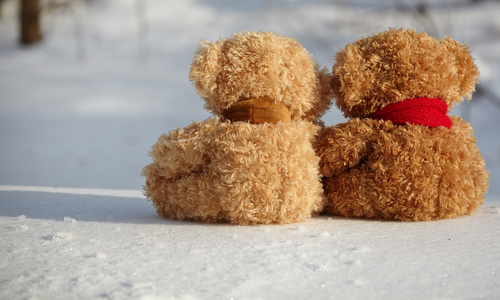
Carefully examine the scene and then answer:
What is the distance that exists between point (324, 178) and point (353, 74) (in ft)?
0.66

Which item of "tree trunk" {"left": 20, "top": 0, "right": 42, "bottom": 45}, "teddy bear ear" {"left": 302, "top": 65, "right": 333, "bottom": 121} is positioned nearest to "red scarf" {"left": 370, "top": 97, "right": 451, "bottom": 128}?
"teddy bear ear" {"left": 302, "top": 65, "right": 333, "bottom": 121}

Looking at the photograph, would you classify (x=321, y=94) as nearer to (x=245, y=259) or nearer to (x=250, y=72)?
(x=250, y=72)

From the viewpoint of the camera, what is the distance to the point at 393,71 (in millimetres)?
921

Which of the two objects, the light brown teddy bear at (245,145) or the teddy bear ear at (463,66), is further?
the teddy bear ear at (463,66)

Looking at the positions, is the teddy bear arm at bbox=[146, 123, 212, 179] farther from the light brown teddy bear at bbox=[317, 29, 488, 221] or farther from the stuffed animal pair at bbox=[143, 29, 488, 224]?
the light brown teddy bear at bbox=[317, 29, 488, 221]

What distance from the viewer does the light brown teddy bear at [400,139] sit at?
0.88 meters

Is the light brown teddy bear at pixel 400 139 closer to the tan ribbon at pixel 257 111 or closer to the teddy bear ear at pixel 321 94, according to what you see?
the teddy bear ear at pixel 321 94

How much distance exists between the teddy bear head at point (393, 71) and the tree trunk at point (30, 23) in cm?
349

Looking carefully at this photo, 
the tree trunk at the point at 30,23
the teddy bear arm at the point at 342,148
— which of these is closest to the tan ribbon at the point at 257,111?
the teddy bear arm at the point at 342,148

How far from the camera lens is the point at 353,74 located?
92 centimetres

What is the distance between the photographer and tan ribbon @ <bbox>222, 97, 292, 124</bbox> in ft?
2.87

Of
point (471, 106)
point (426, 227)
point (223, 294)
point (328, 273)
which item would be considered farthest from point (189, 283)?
point (471, 106)

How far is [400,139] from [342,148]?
0.34 feet

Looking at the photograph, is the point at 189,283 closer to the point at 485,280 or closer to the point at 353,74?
the point at 485,280
